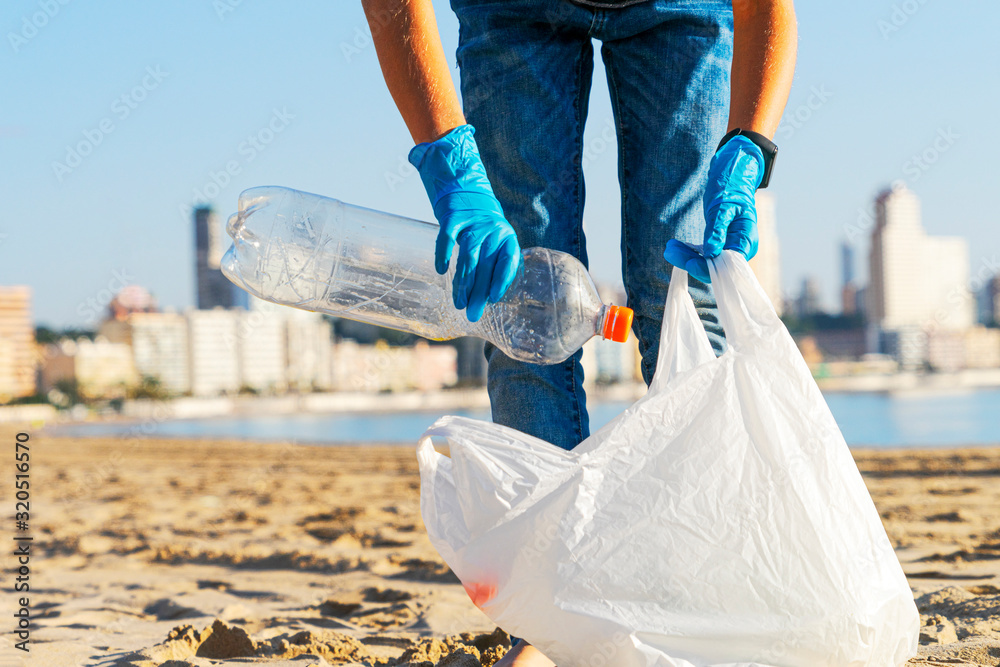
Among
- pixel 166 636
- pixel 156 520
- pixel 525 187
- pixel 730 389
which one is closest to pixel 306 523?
pixel 156 520

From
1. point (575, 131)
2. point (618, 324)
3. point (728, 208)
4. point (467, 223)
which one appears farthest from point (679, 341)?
point (575, 131)

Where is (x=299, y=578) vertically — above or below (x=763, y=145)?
below

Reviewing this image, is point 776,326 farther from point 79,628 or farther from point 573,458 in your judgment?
point 79,628

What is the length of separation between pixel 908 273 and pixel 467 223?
89.9 meters

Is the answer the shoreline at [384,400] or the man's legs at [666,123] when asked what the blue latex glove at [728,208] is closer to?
the man's legs at [666,123]

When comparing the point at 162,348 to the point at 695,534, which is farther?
the point at 162,348

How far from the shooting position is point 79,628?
2002mm

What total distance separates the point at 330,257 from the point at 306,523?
2761 mm

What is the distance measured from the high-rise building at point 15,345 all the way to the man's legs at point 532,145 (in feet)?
195

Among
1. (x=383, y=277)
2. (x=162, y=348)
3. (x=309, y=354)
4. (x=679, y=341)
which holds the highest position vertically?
(x=383, y=277)

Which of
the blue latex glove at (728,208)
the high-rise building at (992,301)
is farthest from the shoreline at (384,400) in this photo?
the blue latex glove at (728,208)

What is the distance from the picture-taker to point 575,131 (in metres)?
1.47

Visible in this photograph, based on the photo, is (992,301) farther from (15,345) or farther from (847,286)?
(15,345)

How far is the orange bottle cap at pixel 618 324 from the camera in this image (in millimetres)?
1214
